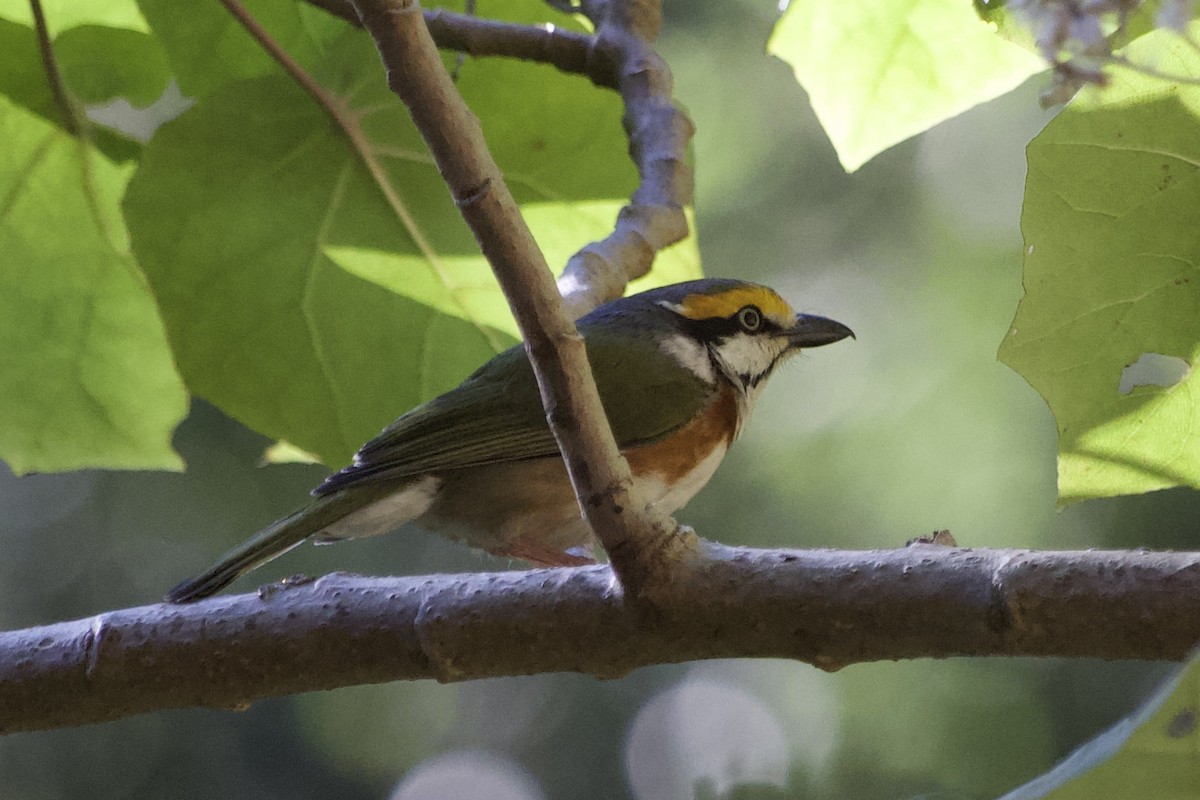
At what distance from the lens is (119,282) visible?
7.89ft

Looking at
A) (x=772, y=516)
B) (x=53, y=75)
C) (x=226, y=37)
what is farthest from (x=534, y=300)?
(x=772, y=516)

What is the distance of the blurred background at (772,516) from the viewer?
539cm

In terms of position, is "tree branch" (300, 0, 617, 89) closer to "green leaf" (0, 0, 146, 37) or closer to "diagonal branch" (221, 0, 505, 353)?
"diagonal branch" (221, 0, 505, 353)

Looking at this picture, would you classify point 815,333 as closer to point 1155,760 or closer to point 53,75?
point 53,75

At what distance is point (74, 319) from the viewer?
235cm

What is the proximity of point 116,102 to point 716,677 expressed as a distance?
369 centimetres

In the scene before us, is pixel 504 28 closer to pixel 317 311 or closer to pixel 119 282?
pixel 317 311

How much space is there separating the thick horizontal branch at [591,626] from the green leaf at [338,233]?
0.67 metres

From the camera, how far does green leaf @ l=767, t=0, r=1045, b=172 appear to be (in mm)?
2131

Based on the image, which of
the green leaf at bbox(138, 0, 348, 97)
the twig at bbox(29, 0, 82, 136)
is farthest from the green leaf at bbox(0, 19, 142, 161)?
the green leaf at bbox(138, 0, 348, 97)

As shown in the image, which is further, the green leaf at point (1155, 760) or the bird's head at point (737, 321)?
the bird's head at point (737, 321)

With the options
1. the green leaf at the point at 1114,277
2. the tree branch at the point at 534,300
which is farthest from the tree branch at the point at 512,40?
the tree branch at the point at 534,300

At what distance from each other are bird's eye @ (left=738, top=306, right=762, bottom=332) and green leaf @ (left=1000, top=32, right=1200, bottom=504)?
1251mm

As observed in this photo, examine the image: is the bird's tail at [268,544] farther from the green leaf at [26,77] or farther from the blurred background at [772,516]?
the blurred background at [772,516]
